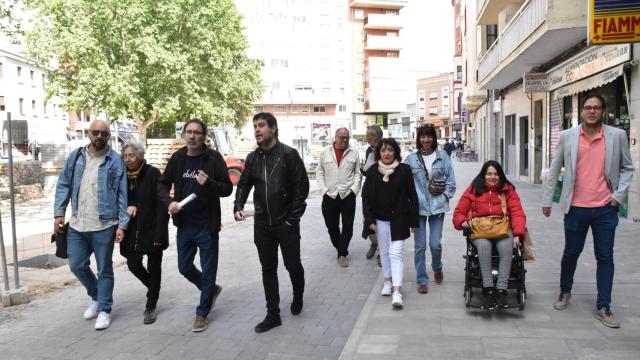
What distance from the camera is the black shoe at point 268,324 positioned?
492 centimetres

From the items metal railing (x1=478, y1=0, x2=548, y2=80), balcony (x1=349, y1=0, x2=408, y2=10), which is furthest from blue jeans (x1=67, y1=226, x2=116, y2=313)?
balcony (x1=349, y1=0, x2=408, y2=10)

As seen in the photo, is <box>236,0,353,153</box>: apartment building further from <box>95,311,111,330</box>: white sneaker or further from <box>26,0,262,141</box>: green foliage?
<box>95,311,111,330</box>: white sneaker

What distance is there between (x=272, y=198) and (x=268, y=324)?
3.52ft

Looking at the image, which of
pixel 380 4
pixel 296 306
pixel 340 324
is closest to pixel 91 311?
pixel 296 306

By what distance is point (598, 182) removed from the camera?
194 inches

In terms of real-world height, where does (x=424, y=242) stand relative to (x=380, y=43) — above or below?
below

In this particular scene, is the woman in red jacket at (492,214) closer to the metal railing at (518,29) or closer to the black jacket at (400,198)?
the black jacket at (400,198)

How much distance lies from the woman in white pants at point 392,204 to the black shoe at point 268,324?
1150 mm

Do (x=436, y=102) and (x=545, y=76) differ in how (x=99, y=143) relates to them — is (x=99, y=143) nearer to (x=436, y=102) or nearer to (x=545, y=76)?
(x=545, y=76)

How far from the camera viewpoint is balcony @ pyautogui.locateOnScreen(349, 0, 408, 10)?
7562 centimetres

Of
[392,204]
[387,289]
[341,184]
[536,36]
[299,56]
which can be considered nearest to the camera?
[392,204]

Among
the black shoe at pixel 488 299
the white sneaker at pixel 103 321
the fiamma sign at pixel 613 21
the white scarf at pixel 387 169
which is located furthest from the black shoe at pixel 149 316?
the fiamma sign at pixel 613 21

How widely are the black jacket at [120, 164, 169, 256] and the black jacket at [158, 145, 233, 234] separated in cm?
17

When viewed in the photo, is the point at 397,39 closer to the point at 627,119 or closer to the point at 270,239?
the point at 627,119
